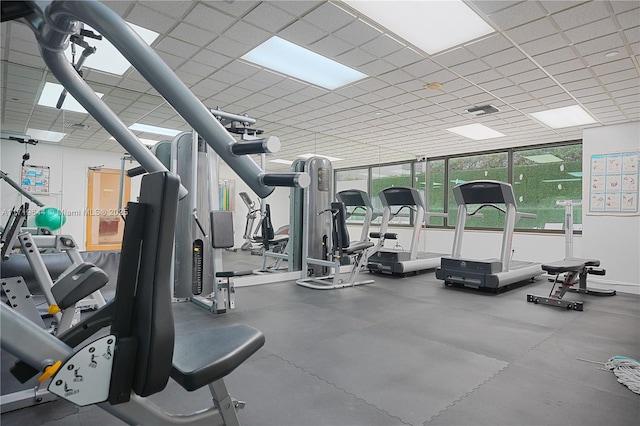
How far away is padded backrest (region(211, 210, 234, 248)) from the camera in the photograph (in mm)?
3688

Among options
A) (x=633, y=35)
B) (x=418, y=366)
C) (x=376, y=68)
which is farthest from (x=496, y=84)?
(x=418, y=366)

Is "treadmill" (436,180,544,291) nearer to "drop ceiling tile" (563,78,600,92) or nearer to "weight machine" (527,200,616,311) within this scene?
"weight machine" (527,200,616,311)

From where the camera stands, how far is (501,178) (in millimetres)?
8680

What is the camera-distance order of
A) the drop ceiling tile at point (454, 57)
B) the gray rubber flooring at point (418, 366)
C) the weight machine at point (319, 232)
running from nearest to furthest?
the gray rubber flooring at point (418, 366), the drop ceiling tile at point (454, 57), the weight machine at point (319, 232)

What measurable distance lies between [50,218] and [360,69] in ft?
13.2

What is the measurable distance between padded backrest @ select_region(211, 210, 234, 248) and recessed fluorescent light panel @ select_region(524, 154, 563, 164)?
7.35 meters

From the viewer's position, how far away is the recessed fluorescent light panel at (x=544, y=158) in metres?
7.82

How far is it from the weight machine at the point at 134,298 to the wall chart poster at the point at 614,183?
24.1 ft

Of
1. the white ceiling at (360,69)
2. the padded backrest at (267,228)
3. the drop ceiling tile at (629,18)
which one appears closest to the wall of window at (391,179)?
the white ceiling at (360,69)

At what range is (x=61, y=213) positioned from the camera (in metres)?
4.14

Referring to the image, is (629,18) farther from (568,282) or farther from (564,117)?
(564,117)

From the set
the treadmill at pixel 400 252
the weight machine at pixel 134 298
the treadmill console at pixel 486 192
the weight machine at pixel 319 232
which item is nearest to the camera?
the weight machine at pixel 134 298

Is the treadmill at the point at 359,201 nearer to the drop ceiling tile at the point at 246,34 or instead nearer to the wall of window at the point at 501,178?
the wall of window at the point at 501,178

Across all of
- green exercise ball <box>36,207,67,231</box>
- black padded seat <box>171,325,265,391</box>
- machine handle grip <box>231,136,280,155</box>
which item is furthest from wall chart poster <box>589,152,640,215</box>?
green exercise ball <box>36,207,67,231</box>
